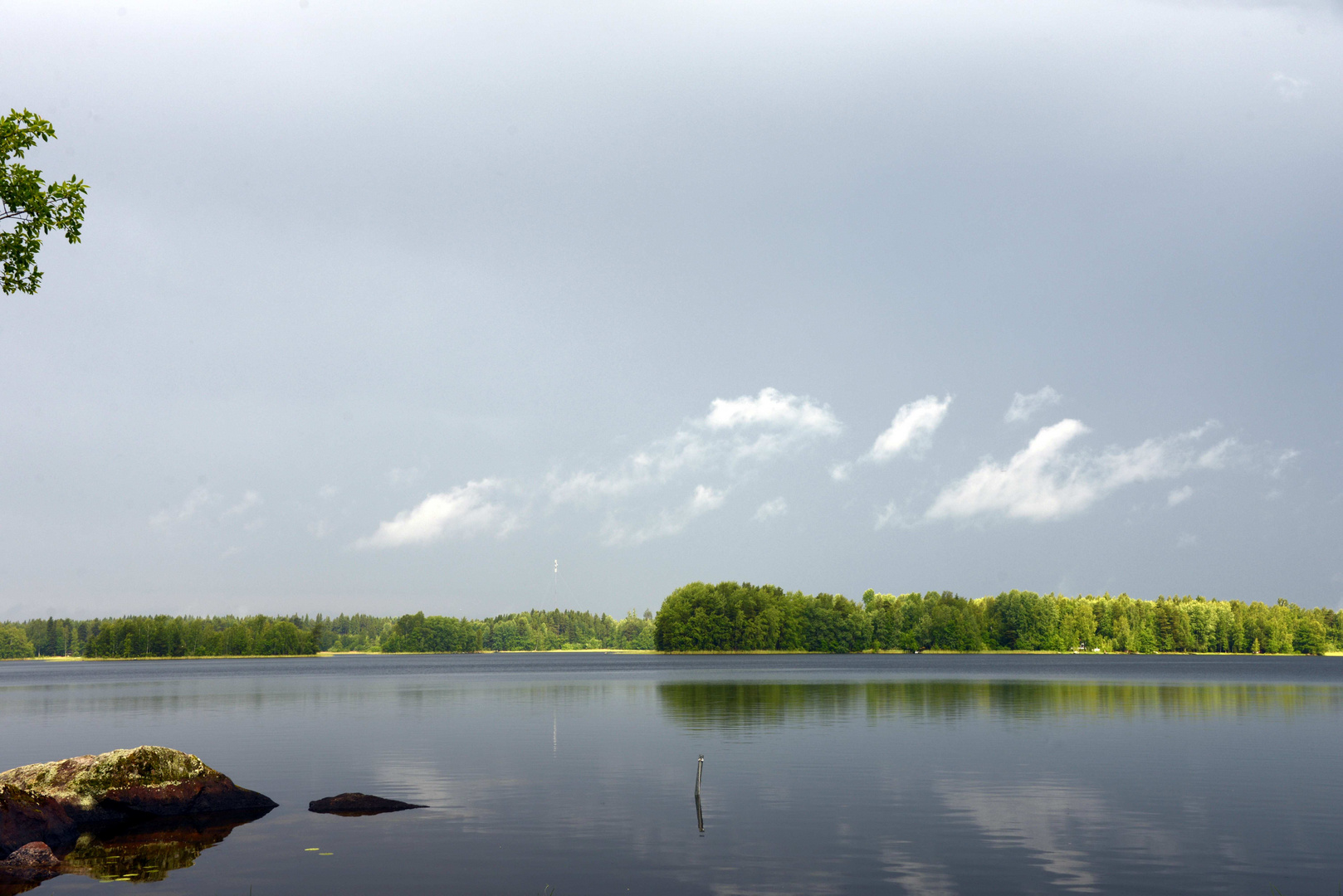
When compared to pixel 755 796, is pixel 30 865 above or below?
above

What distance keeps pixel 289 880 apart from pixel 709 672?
530 feet

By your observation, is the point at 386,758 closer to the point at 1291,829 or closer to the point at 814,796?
the point at 814,796

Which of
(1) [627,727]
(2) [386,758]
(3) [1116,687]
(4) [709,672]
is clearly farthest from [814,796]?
(4) [709,672]

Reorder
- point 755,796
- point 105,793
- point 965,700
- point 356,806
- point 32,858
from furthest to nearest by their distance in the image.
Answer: point 965,700 → point 755,796 → point 356,806 → point 105,793 → point 32,858

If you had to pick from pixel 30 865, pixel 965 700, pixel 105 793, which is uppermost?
pixel 105 793

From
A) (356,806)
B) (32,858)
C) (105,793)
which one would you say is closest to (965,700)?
(356,806)

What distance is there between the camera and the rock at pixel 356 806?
132ft

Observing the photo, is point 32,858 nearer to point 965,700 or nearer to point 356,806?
point 356,806

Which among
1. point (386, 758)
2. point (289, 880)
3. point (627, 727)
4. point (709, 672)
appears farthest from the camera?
point (709, 672)

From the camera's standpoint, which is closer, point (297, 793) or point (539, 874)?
point (539, 874)

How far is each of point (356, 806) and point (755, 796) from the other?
53.5ft

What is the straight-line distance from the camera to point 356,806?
132ft

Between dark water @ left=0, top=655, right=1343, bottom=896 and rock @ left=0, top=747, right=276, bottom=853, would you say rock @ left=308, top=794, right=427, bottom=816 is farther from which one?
rock @ left=0, top=747, right=276, bottom=853

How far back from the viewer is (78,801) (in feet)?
118
